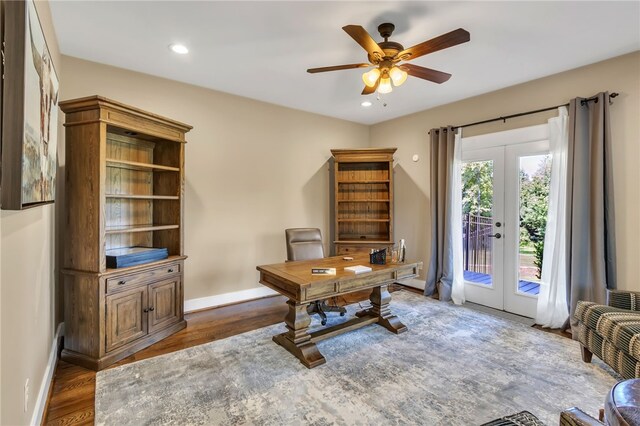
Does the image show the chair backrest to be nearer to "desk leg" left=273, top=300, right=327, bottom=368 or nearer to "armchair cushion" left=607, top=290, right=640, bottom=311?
"desk leg" left=273, top=300, right=327, bottom=368

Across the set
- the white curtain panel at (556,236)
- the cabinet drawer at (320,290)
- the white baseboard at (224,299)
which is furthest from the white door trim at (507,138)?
the white baseboard at (224,299)

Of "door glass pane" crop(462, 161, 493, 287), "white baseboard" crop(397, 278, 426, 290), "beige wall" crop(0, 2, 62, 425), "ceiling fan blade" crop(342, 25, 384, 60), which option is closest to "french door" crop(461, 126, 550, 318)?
"door glass pane" crop(462, 161, 493, 287)

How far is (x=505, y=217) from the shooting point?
12.2 ft

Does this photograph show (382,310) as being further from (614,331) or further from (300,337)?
(614,331)

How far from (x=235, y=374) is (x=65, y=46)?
3188 mm

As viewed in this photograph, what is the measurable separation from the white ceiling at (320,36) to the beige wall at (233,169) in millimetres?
229

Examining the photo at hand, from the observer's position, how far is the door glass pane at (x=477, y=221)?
390 centimetres

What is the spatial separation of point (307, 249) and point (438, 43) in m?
2.32

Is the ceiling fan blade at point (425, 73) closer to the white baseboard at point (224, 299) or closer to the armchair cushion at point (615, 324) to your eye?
the armchair cushion at point (615, 324)

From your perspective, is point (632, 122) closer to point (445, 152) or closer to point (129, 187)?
point (445, 152)

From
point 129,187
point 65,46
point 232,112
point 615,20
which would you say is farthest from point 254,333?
point 615,20

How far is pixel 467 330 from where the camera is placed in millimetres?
3152

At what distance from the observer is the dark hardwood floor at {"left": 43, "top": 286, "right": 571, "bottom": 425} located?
194 cm

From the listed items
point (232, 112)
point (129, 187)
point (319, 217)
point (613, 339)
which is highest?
point (232, 112)
